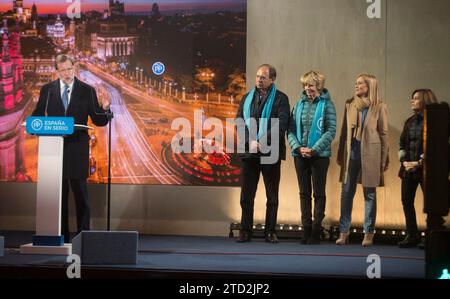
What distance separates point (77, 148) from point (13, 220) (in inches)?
88.3

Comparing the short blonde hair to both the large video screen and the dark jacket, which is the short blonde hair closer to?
the dark jacket

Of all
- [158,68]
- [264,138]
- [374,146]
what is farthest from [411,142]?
[158,68]

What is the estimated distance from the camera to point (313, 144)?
25.2 feet

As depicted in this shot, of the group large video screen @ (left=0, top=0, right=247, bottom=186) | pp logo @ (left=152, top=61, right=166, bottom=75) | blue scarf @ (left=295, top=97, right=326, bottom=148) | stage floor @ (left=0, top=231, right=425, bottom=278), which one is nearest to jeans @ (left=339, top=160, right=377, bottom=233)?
stage floor @ (left=0, top=231, right=425, bottom=278)

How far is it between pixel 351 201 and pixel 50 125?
128 inches

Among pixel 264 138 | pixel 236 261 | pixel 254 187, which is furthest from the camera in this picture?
pixel 254 187

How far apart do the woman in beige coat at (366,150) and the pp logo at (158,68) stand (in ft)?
7.39

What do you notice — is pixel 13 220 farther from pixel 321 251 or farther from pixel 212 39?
pixel 321 251

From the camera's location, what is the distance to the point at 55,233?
259 inches

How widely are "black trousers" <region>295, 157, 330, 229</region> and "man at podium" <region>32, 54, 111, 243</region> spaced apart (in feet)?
6.65

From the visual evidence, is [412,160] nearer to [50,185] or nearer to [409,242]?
[409,242]
